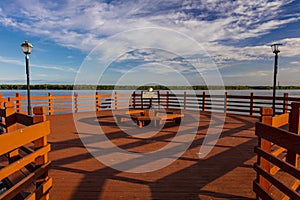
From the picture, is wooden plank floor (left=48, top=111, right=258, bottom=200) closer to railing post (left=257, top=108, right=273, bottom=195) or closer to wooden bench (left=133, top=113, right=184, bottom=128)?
railing post (left=257, top=108, right=273, bottom=195)

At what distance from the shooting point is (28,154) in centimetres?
201

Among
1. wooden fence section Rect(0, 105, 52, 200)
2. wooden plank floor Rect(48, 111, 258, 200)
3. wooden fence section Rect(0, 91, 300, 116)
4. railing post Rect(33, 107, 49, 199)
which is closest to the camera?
wooden fence section Rect(0, 105, 52, 200)

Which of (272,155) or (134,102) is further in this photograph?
(134,102)

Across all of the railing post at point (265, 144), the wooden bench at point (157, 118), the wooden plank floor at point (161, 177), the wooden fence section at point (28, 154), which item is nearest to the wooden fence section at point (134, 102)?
the wooden bench at point (157, 118)

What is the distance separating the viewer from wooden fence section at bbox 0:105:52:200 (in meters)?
1.44

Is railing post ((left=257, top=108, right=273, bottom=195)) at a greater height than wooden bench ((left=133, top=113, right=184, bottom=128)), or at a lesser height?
greater

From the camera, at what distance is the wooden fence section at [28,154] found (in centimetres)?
144

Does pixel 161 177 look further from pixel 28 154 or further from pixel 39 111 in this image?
pixel 39 111

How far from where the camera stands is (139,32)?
39.1 ft

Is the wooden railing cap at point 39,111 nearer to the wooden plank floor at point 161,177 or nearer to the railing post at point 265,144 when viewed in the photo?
the wooden plank floor at point 161,177

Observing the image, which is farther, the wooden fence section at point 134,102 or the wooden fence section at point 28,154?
the wooden fence section at point 134,102

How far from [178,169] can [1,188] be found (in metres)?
2.98

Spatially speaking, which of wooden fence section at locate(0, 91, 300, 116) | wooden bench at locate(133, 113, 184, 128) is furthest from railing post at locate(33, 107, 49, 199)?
wooden fence section at locate(0, 91, 300, 116)

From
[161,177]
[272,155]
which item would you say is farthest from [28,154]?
[272,155]
